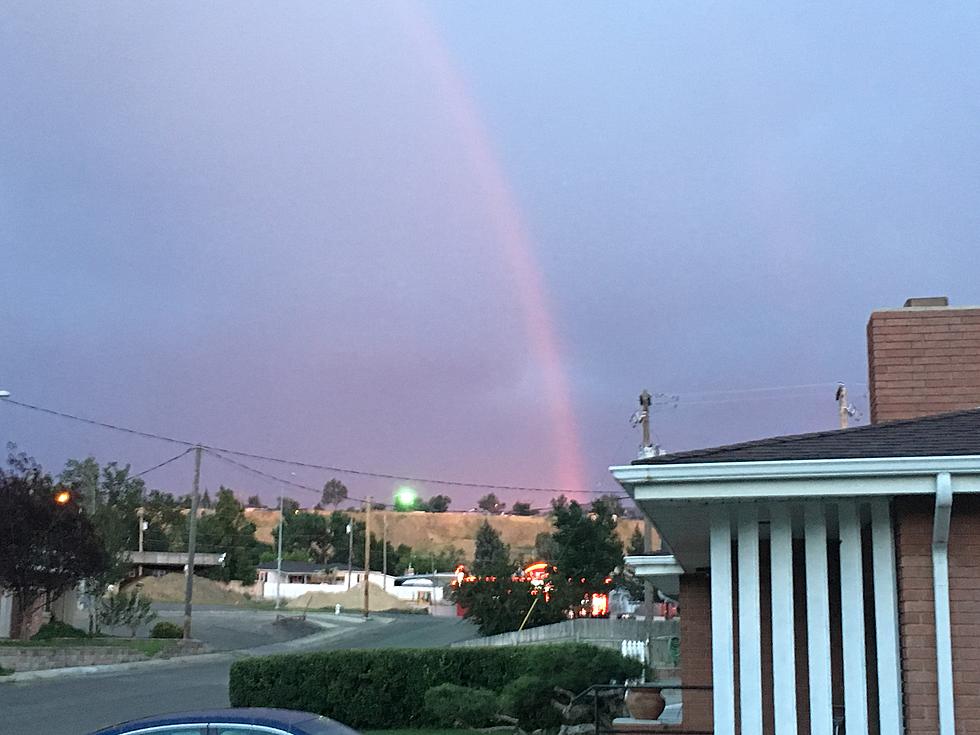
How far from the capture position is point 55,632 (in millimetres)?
40781

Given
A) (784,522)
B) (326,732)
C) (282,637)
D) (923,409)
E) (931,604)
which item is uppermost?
(923,409)

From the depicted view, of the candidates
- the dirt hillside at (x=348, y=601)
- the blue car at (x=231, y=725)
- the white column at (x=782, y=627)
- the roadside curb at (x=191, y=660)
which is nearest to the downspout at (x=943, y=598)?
the white column at (x=782, y=627)

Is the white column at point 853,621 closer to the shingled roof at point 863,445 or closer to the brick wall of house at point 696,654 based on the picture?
the shingled roof at point 863,445

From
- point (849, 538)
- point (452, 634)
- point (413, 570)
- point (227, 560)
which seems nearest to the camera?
point (849, 538)

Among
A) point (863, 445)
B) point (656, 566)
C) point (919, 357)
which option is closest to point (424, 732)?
point (656, 566)

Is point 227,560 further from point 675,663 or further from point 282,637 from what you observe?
point 675,663

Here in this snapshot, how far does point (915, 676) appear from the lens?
813 centimetres

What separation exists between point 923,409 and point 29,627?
35.6 m

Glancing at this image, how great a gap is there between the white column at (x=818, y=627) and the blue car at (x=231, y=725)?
3.59m

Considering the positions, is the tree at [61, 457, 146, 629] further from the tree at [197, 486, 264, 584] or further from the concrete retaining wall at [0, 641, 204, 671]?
the tree at [197, 486, 264, 584]

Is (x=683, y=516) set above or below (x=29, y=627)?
above

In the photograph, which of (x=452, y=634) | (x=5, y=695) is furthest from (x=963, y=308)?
(x=452, y=634)

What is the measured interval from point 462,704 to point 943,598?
992 cm

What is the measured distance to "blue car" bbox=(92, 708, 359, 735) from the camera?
24.3 ft
